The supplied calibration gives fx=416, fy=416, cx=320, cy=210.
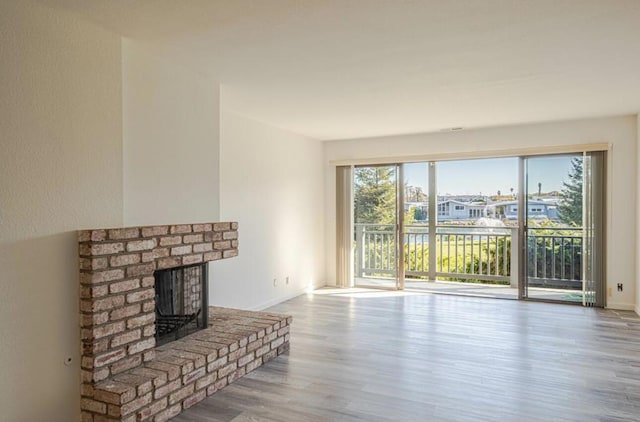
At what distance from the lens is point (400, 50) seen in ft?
9.34

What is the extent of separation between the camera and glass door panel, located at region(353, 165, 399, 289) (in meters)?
6.46

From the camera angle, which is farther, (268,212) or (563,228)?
(563,228)

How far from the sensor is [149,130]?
2846mm

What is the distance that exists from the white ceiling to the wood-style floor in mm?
2309

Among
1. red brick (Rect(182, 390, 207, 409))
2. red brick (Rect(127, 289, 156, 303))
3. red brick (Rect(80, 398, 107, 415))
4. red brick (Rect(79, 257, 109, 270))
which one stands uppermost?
red brick (Rect(79, 257, 109, 270))

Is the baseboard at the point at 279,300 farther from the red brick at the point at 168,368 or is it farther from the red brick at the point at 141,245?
the red brick at the point at 141,245

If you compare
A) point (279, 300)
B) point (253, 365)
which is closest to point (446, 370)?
point (253, 365)

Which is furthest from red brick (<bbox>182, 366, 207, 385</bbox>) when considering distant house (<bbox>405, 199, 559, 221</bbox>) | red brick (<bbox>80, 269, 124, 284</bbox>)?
distant house (<bbox>405, 199, 559, 221</bbox>)

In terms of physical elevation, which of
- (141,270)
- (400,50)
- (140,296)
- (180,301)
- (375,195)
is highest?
(400,50)

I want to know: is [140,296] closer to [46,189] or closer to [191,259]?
[191,259]

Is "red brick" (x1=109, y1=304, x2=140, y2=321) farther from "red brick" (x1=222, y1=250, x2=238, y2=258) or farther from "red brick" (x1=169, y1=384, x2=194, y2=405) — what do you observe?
"red brick" (x1=222, y1=250, x2=238, y2=258)

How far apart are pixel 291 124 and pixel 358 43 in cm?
269

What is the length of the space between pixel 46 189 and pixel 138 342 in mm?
1018

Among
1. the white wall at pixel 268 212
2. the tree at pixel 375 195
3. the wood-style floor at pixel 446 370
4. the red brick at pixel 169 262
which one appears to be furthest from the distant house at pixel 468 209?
the red brick at pixel 169 262
